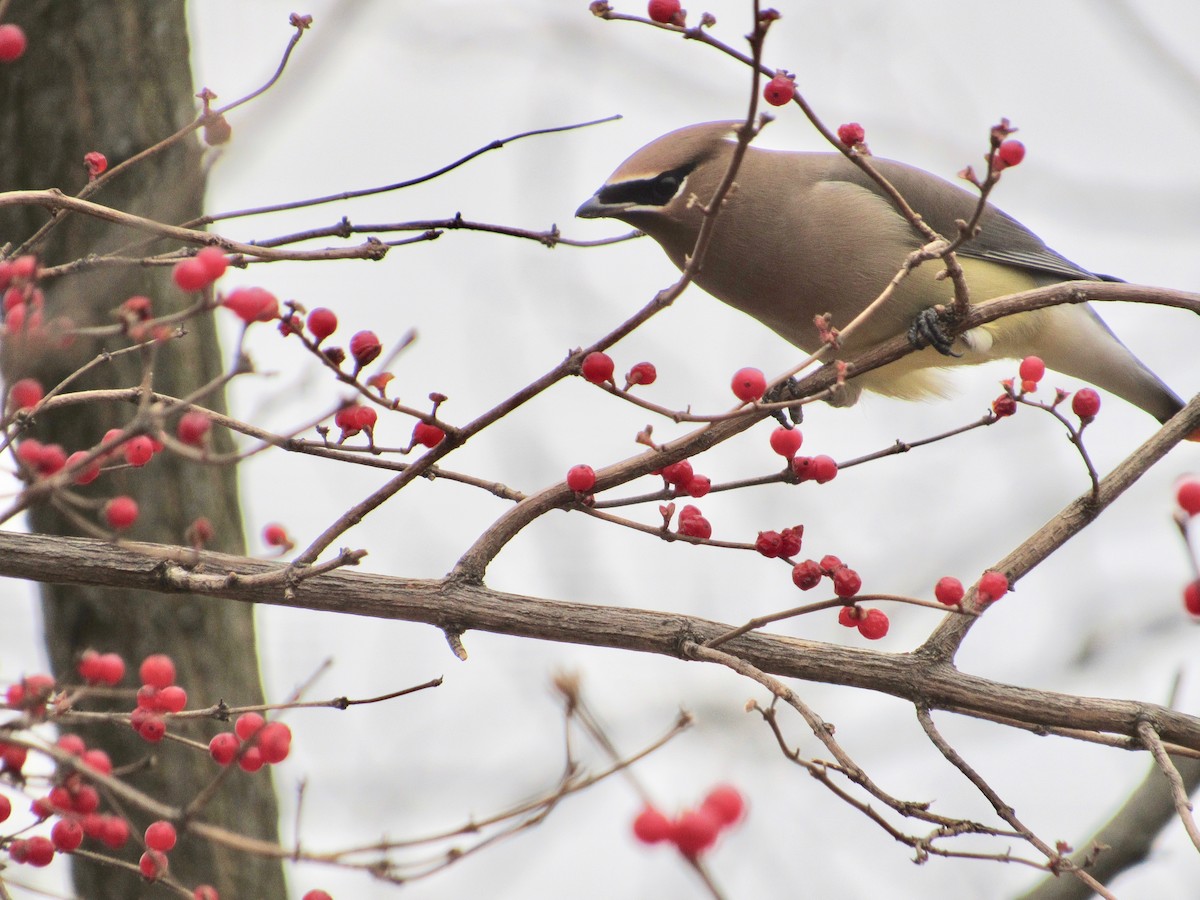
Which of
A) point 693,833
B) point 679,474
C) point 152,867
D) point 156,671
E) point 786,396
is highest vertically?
point 786,396

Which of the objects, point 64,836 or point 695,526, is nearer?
point 64,836

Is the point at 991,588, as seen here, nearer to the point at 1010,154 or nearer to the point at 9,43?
the point at 1010,154

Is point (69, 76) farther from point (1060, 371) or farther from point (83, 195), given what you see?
point (1060, 371)

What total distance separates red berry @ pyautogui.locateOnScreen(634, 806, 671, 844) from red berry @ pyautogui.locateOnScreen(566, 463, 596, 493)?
0.95 meters

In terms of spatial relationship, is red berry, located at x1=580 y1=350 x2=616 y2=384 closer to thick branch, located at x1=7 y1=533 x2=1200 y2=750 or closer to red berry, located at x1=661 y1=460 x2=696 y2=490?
red berry, located at x1=661 y1=460 x2=696 y2=490

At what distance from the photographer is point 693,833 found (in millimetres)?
1418

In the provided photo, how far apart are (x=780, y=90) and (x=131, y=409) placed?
7.05ft

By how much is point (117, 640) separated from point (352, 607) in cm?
167

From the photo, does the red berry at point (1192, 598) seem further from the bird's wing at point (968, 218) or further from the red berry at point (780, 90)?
the bird's wing at point (968, 218)

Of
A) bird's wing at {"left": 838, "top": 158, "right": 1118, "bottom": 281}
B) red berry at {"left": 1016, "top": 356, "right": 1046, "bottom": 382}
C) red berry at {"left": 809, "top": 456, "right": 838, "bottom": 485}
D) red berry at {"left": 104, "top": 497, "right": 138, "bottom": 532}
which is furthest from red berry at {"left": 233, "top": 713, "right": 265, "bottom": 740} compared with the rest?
bird's wing at {"left": 838, "top": 158, "right": 1118, "bottom": 281}

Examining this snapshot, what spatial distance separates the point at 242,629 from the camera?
3.86 m

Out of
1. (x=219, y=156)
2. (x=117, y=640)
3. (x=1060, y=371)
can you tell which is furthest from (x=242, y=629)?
(x=1060, y=371)

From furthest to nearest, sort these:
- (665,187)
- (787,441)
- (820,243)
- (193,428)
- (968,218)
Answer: (968,218) < (820,243) < (665,187) < (787,441) < (193,428)

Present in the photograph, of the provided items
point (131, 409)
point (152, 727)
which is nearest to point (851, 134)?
point (152, 727)
